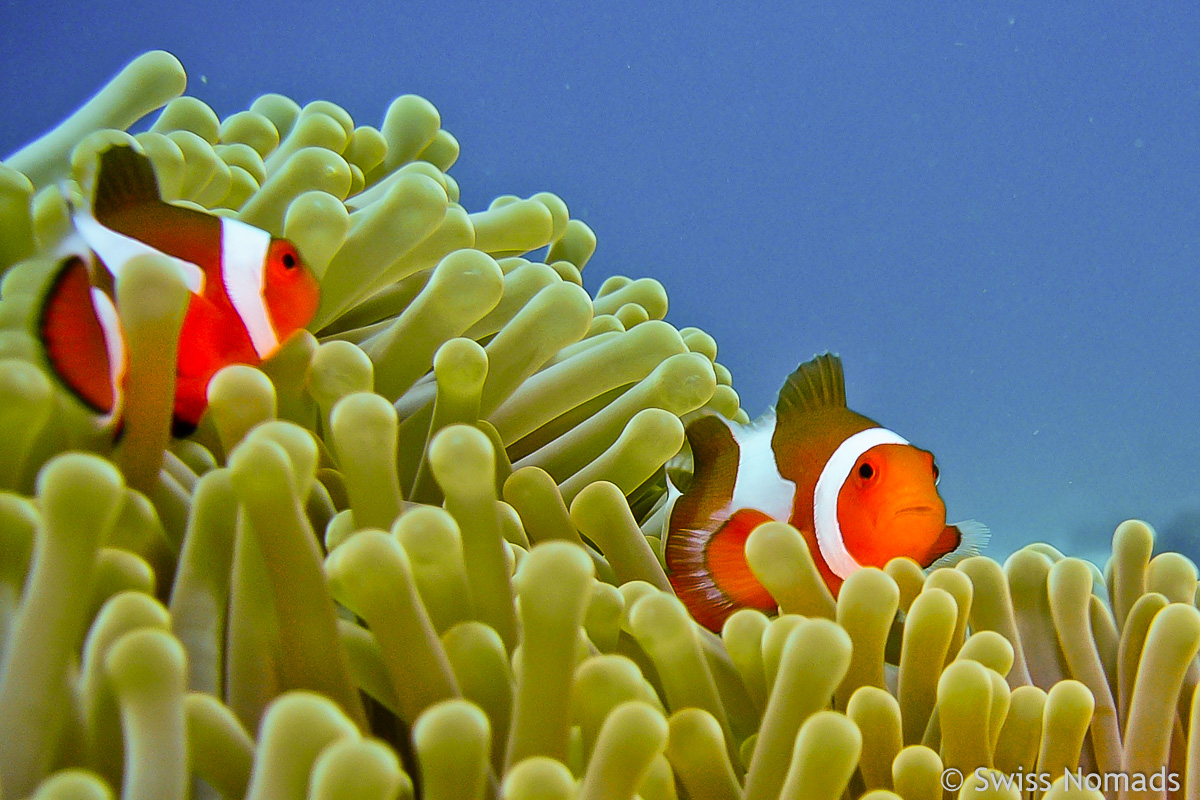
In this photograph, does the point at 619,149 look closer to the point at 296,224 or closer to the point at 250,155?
the point at 250,155


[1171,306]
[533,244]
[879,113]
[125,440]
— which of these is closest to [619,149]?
[879,113]

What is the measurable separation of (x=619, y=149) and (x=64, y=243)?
4.66 metres

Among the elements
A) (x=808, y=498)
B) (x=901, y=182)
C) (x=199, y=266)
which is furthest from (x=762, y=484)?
(x=901, y=182)

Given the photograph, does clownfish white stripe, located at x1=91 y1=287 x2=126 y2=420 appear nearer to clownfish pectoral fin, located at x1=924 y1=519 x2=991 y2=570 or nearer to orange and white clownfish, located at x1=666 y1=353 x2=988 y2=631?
orange and white clownfish, located at x1=666 y1=353 x2=988 y2=631

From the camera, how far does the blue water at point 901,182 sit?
419 cm

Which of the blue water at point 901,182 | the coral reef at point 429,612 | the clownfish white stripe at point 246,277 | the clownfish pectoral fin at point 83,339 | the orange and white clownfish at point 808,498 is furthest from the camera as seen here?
the blue water at point 901,182

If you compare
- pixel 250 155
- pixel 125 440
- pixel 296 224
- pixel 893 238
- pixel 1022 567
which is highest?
pixel 893 238

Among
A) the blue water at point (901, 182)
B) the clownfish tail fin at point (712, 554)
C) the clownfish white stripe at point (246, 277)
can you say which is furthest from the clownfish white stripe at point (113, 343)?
the blue water at point (901, 182)

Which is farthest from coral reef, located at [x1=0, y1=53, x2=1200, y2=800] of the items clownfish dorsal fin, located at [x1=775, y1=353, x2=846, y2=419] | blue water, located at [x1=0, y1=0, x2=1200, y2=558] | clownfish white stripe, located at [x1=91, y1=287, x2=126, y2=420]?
blue water, located at [x1=0, y1=0, x2=1200, y2=558]

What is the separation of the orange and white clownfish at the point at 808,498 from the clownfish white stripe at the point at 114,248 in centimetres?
46

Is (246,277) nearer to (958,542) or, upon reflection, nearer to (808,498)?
(808,498)

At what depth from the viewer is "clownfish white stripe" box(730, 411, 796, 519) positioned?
85 cm

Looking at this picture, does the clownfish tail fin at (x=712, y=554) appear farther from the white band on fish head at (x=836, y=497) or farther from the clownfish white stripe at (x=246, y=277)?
the clownfish white stripe at (x=246, y=277)

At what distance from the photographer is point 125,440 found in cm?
56
